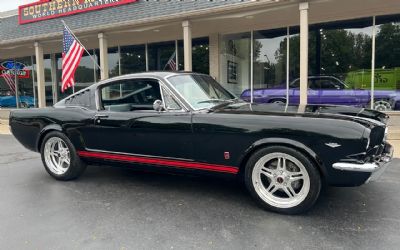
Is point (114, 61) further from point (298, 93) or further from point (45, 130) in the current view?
point (45, 130)

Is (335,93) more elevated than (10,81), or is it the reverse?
(10,81)

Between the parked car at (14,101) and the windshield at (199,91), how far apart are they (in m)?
17.5

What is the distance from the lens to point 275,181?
11.7 ft

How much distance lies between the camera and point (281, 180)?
3.54 m

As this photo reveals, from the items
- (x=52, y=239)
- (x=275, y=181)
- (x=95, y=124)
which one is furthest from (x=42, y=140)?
(x=275, y=181)

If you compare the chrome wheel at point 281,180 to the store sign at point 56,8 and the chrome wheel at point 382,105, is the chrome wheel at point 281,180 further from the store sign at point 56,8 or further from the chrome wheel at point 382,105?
the store sign at point 56,8

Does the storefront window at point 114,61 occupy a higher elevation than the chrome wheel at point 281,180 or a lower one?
higher

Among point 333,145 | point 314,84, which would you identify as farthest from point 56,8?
point 333,145

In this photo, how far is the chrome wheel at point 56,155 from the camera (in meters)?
4.93

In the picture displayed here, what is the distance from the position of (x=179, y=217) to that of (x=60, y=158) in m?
2.40

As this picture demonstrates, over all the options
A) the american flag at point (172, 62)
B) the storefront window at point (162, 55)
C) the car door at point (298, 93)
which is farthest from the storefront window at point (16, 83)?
the car door at point (298, 93)

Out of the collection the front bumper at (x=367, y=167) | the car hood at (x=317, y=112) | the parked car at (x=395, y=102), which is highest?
the car hood at (x=317, y=112)

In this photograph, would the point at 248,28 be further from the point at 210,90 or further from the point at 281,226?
the point at 281,226

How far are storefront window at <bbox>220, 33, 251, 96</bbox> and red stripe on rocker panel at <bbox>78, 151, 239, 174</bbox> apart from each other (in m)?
8.78
